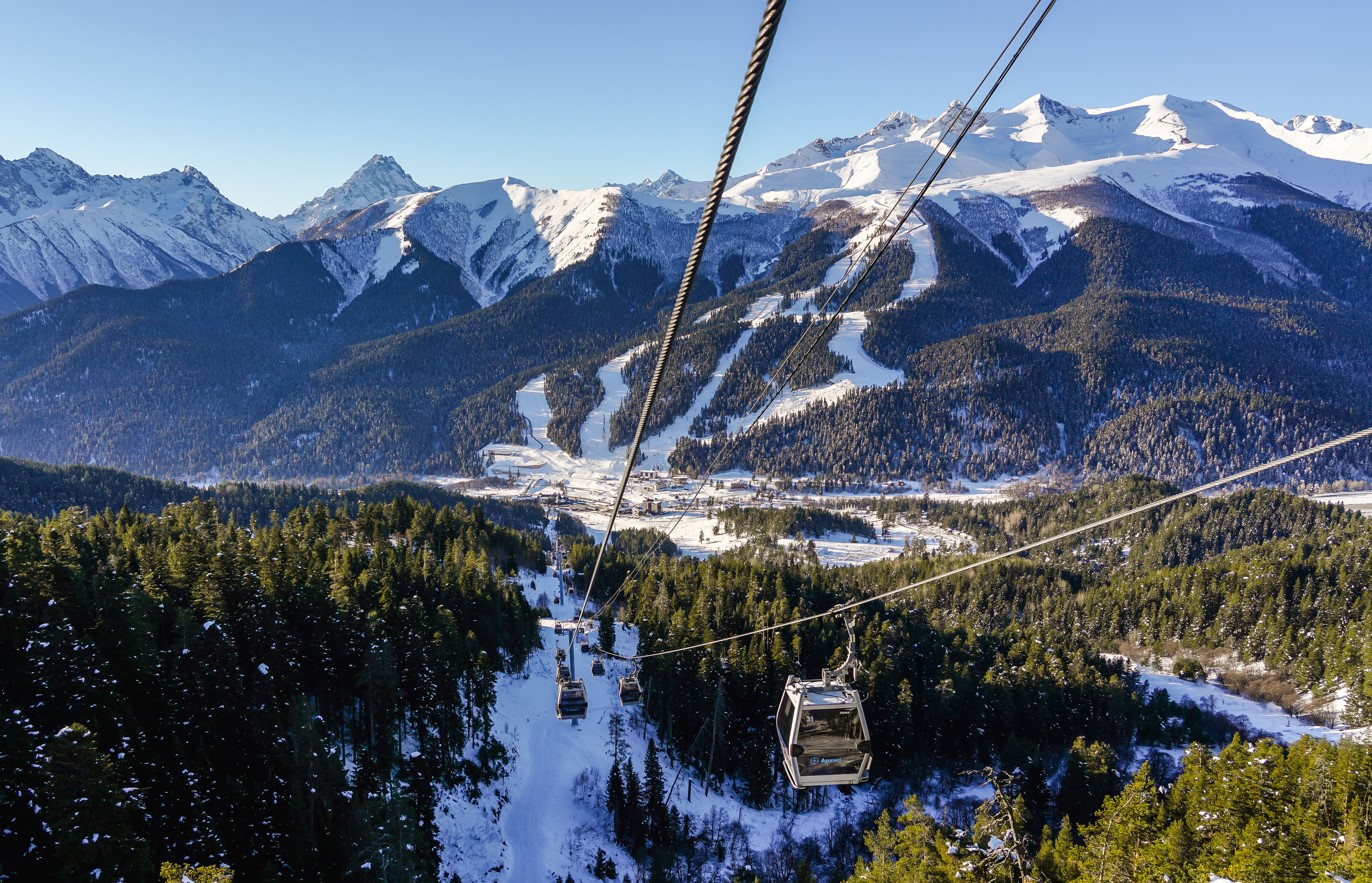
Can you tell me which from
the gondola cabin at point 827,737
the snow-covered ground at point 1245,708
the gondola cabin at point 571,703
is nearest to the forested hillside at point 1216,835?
the gondola cabin at point 827,737

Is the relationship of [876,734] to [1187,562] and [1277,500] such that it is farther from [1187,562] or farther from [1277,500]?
[1277,500]

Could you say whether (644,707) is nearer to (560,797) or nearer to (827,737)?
(560,797)

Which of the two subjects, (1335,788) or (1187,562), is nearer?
(1335,788)

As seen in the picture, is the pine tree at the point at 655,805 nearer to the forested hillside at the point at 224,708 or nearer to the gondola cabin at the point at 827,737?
the forested hillside at the point at 224,708

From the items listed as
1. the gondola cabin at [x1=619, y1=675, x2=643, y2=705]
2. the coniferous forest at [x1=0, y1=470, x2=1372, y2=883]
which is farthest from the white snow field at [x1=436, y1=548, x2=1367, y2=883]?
the gondola cabin at [x1=619, y1=675, x2=643, y2=705]

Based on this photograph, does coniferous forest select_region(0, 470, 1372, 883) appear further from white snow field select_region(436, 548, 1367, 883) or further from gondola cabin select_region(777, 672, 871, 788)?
gondola cabin select_region(777, 672, 871, 788)

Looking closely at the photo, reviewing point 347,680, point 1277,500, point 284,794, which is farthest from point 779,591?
point 1277,500
